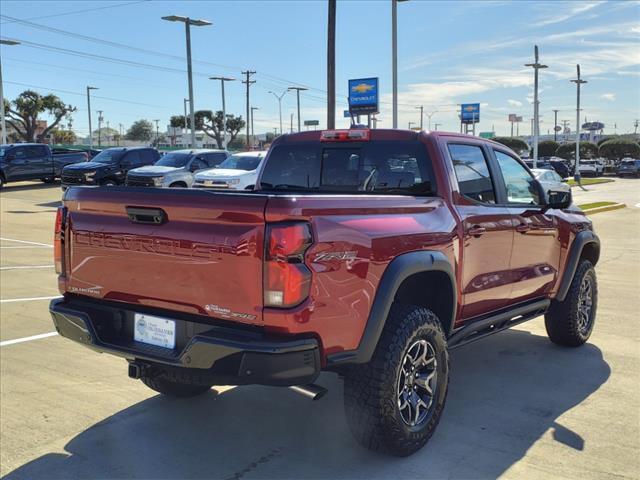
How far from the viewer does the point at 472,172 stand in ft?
14.6

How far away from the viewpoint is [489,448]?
366 centimetres

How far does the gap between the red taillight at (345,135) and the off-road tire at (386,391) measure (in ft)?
4.76

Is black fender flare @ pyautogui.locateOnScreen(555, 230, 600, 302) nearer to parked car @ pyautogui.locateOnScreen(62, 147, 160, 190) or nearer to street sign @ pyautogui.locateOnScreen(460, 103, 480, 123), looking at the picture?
parked car @ pyautogui.locateOnScreen(62, 147, 160, 190)

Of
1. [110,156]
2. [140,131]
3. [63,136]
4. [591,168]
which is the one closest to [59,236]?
[110,156]

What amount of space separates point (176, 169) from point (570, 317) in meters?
15.8

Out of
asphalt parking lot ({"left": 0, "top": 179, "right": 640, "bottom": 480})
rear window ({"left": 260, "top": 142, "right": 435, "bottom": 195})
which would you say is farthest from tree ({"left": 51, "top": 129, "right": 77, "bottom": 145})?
rear window ({"left": 260, "top": 142, "right": 435, "bottom": 195})

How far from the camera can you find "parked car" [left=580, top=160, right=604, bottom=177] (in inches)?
2158

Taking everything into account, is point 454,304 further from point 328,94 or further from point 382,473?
point 328,94

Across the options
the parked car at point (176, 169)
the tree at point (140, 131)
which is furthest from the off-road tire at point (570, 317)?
the tree at point (140, 131)

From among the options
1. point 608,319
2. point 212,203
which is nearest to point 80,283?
point 212,203

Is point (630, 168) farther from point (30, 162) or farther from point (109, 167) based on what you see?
point (30, 162)

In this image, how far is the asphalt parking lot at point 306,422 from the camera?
11.4 feet

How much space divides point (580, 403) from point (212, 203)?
9.96 feet

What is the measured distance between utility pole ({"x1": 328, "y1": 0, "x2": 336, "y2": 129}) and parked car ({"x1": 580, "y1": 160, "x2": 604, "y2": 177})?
39682mm
